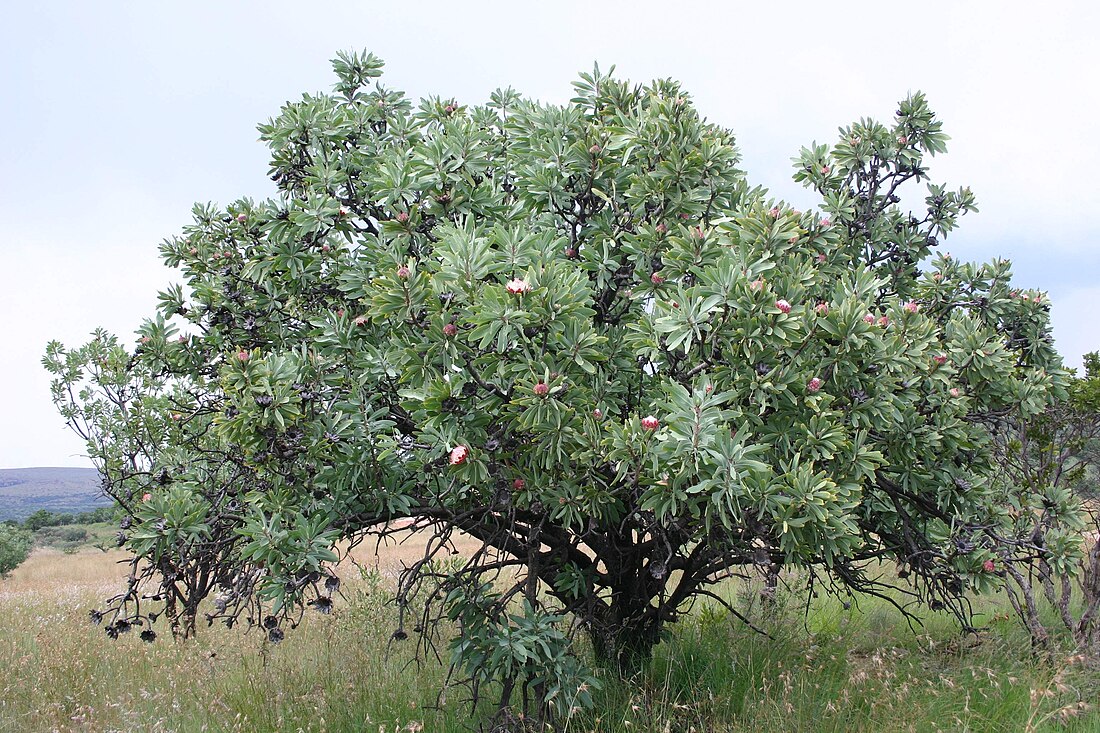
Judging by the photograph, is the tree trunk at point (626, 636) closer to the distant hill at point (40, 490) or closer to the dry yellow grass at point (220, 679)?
the dry yellow grass at point (220, 679)

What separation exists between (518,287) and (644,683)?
3.34m

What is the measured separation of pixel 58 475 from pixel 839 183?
196 meters

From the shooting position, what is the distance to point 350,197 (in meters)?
5.27

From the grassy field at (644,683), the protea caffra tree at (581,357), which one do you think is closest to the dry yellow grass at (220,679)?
the grassy field at (644,683)

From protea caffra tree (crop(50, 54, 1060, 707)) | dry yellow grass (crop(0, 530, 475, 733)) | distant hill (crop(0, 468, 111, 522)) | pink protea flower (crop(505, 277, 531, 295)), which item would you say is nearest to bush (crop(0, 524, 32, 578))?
dry yellow grass (crop(0, 530, 475, 733))

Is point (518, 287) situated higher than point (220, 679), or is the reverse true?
point (518, 287)

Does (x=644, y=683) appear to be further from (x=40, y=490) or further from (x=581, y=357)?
(x=40, y=490)

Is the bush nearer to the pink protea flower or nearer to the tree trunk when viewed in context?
the tree trunk

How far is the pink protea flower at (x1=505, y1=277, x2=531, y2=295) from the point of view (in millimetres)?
3668

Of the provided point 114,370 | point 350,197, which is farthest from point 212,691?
point 350,197

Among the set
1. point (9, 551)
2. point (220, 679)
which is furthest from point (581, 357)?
point (9, 551)

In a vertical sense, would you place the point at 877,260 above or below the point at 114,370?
above

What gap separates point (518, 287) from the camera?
367 centimetres

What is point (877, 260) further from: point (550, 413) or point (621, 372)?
point (550, 413)
